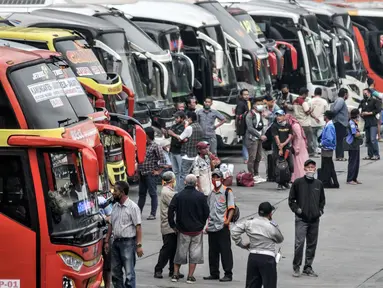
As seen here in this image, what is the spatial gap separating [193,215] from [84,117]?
2.86m

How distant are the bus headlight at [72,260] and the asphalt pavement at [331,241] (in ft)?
12.2

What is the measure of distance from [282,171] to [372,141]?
19.1 feet

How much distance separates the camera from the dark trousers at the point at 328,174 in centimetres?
2602

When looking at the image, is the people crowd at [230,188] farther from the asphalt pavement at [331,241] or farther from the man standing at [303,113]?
the asphalt pavement at [331,241]

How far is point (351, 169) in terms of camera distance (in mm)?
27188

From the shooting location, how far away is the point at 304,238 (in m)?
18.5

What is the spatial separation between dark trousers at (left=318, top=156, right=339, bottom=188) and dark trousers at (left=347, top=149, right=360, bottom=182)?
520mm

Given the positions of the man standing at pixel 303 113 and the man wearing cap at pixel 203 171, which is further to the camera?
the man standing at pixel 303 113

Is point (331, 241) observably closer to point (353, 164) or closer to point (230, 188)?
point (230, 188)

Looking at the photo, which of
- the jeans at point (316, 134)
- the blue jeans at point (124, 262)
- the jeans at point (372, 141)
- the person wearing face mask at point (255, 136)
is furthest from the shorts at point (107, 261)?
the jeans at point (372, 141)

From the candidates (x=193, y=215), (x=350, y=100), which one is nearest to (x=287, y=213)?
(x=193, y=215)

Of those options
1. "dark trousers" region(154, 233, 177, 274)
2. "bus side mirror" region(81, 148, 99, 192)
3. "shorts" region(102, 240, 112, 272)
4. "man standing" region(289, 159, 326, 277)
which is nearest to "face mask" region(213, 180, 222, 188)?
"dark trousers" region(154, 233, 177, 274)

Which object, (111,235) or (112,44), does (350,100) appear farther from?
(111,235)

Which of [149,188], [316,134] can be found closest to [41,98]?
[149,188]
